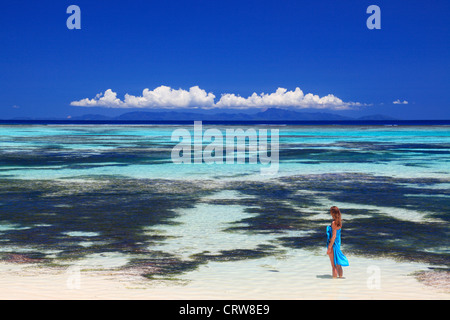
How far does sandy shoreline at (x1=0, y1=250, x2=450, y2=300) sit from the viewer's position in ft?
28.1

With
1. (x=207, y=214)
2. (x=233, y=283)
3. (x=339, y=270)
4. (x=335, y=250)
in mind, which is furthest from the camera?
(x=207, y=214)

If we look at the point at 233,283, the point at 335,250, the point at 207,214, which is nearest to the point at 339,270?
the point at 335,250

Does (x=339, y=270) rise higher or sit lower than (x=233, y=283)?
higher

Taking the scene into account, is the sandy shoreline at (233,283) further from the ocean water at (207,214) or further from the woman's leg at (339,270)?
the ocean water at (207,214)

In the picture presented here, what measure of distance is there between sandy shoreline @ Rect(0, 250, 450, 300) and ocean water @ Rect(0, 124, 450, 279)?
1.34 ft

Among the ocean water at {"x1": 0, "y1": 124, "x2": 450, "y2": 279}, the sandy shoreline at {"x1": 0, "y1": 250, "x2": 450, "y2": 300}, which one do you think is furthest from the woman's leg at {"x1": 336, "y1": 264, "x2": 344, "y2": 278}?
the ocean water at {"x1": 0, "y1": 124, "x2": 450, "y2": 279}

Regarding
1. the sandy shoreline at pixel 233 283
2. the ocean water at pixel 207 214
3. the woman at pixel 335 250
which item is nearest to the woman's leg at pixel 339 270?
the woman at pixel 335 250

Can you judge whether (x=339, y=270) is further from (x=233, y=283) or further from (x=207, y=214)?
(x=207, y=214)

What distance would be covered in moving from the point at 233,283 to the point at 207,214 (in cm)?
668

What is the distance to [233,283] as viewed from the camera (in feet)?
30.2

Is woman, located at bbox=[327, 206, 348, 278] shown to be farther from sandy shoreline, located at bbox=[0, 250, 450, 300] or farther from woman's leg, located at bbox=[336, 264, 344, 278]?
sandy shoreline, located at bbox=[0, 250, 450, 300]

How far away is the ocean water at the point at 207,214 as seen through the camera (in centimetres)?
1139

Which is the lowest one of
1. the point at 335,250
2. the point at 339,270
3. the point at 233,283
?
the point at 233,283
